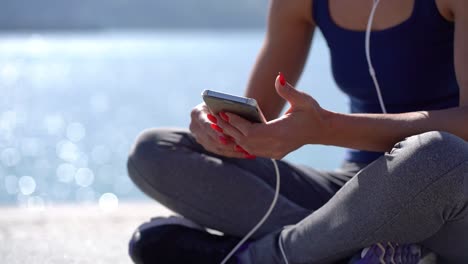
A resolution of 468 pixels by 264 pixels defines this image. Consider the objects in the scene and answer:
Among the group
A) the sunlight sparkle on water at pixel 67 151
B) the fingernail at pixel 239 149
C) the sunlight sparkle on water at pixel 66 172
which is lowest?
the sunlight sparkle on water at pixel 67 151

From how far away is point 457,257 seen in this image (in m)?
1.58

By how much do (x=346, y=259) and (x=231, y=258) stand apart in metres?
0.26

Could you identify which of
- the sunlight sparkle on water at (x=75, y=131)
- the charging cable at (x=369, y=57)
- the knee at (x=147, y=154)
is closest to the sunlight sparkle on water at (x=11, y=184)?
the sunlight sparkle on water at (x=75, y=131)

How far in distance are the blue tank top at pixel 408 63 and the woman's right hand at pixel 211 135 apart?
1.02 ft

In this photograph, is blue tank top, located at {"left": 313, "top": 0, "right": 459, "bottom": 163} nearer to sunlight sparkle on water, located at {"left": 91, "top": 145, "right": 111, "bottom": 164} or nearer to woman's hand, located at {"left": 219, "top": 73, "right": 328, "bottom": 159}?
woman's hand, located at {"left": 219, "top": 73, "right": 328, "bottom": 159}

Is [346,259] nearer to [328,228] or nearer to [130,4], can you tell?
[328,228]

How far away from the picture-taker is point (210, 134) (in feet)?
5.47

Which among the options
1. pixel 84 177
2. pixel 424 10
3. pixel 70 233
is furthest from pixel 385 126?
pixel 84 177

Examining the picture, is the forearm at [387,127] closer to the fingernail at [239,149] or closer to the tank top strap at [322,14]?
the fingernail at [239,149]

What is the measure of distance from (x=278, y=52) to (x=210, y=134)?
34 centimetres

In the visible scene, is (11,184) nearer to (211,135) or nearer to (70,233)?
(70,233)

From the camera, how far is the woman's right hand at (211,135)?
1.65 metres

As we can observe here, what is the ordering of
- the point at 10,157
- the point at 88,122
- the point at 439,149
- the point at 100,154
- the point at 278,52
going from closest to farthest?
the point at 439,149
the point at 278,52
the point at 10,157
the point at 100,154
the point at 88,122

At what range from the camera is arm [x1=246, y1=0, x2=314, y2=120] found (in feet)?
6.27
